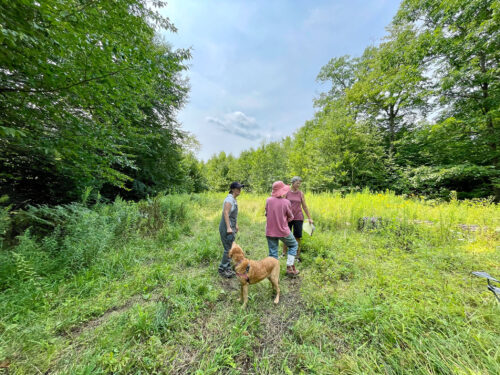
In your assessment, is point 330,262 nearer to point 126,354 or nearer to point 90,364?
point 126,354

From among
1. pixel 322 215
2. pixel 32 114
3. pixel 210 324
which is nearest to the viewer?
pixel 210 324

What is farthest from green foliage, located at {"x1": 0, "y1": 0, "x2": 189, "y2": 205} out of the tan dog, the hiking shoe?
the hiking shoe

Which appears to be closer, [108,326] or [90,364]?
[90,364]

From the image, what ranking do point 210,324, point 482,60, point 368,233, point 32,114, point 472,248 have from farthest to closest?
1. point 482,60
2. point 368,233
3. point 472,248
4. point 32,114
5. point 210,324

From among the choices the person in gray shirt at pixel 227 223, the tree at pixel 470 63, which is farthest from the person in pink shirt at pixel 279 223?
the tree at pixel 470 63

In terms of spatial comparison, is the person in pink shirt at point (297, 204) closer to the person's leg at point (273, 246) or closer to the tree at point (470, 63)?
the person's leg at point (273, 246)

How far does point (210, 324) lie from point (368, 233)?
5004mm

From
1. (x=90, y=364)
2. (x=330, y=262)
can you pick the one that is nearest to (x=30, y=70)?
(x=90, y=364)

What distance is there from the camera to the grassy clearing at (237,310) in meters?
1.58

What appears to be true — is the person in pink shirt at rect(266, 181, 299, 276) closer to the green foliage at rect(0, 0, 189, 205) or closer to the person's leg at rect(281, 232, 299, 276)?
the person's leg at rect(281, 232, 299, 276)

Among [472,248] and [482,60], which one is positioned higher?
[482,60]

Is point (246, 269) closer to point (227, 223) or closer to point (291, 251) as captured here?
point (227, 223)

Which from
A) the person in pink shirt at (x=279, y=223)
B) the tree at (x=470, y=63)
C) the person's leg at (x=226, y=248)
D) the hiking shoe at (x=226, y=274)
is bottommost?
the hiking shoe at (x=226, y=274)

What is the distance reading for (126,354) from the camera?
163 centimetres
